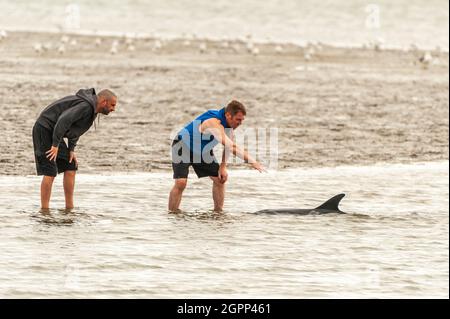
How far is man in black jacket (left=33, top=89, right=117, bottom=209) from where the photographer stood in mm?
10883

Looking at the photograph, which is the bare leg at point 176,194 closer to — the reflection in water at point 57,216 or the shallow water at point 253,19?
the reflection in water at point 57,216

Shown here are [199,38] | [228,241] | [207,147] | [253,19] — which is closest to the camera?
[228,241]

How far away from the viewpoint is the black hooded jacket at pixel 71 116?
35.7 feet

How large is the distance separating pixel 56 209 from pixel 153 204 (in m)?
1.08

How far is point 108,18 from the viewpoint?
38.2m

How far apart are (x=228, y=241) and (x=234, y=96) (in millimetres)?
10238

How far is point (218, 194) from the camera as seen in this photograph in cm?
1195

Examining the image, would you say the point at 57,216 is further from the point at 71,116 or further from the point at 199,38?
the point at 199,38

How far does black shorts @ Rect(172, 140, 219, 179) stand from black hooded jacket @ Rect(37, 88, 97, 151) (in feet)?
3.23

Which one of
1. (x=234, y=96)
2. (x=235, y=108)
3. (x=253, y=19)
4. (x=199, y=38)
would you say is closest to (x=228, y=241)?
(x=235, y=108)

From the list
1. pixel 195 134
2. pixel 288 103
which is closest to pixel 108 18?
pixel 288 103

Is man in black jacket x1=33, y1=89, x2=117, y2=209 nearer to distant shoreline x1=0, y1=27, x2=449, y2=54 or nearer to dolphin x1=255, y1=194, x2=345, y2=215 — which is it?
dolphin x1=255, y1=194, x2=345, y2=215

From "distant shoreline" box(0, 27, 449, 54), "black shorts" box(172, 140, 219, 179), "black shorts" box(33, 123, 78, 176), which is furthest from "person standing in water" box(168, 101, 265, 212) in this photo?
"distant shoreline" box(0, 27, 449, 54)
